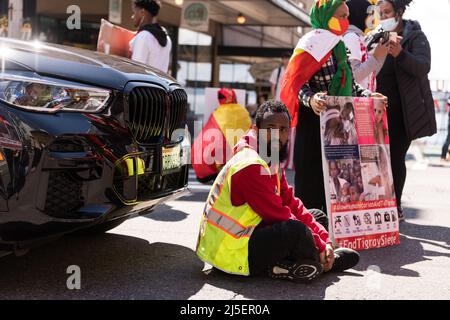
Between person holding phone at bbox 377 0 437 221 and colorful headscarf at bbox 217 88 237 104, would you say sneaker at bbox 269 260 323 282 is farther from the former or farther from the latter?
colorful headscarf at bbox 217 88 237 104

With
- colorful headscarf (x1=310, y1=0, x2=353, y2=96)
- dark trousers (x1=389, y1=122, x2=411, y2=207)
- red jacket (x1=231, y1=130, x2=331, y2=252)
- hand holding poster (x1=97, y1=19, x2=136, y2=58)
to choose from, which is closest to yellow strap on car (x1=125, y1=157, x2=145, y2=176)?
red jacket (x1=231, y1=130, x2=331, y2=252)

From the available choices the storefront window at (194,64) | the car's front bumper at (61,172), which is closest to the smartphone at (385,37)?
the car's front bumper at (61,172)

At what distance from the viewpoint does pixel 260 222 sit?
12.3 ft

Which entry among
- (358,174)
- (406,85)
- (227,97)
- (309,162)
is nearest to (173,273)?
(309,162)

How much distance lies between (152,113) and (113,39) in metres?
2.20

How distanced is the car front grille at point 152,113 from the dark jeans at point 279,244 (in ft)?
2.58

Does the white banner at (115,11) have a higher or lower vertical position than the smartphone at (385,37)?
higher

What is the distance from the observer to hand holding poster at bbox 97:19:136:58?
→ 5688 mm

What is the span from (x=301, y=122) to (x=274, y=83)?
692 centimetres

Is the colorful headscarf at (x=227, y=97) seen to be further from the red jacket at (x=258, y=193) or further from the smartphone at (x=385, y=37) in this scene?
the red jacket at (x=258, y=193)

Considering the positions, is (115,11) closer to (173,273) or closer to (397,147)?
(397,147)

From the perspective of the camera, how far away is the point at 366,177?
4.83 meters

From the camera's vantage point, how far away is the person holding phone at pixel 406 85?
5.59m

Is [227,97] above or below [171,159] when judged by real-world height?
above
